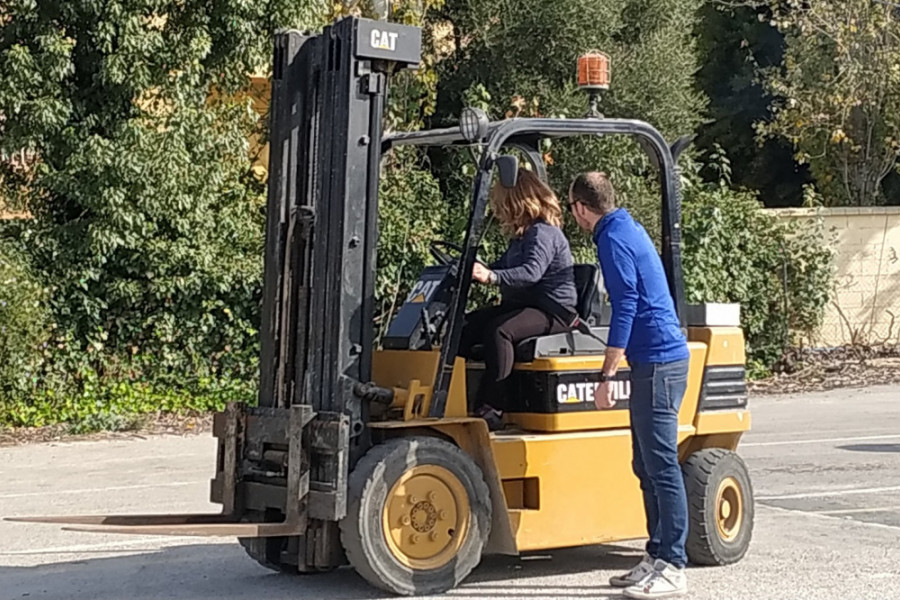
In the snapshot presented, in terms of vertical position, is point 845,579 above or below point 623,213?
below

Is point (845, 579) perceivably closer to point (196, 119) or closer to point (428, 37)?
point (196, 119)

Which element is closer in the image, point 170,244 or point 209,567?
point 209,567

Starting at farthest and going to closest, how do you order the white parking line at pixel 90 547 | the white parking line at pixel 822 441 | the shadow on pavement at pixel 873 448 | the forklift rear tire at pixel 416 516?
the white parking line at pixel 822 441 → the shadow on pavement at pixel 873 448 → the white parking line at pixel 90 547 → the forklift rear tire at pixel 416 516

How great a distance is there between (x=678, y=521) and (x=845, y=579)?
1.13 metres

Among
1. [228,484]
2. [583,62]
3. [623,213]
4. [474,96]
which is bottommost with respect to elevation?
[228,484]

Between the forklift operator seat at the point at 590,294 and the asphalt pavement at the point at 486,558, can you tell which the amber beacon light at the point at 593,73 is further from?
the asphalt pavement at the point at 486,558

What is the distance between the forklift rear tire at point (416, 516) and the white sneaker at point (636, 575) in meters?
0.80

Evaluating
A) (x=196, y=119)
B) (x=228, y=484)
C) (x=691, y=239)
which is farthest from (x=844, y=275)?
(x=228, y=484)

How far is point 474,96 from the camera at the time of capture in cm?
2027

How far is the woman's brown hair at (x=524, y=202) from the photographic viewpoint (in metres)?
7.93

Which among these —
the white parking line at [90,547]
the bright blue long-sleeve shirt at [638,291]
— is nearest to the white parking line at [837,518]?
the bright blue long-sleeve shirt at [638,291]

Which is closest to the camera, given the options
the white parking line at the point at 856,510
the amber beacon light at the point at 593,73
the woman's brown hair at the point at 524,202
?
the woman's brown hair at the point at 524,202

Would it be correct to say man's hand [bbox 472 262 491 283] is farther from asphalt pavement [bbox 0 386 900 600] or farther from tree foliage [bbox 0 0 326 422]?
tree foliage [bbox 0 0 326 422]

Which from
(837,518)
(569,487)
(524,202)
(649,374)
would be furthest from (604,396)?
(837,518)
